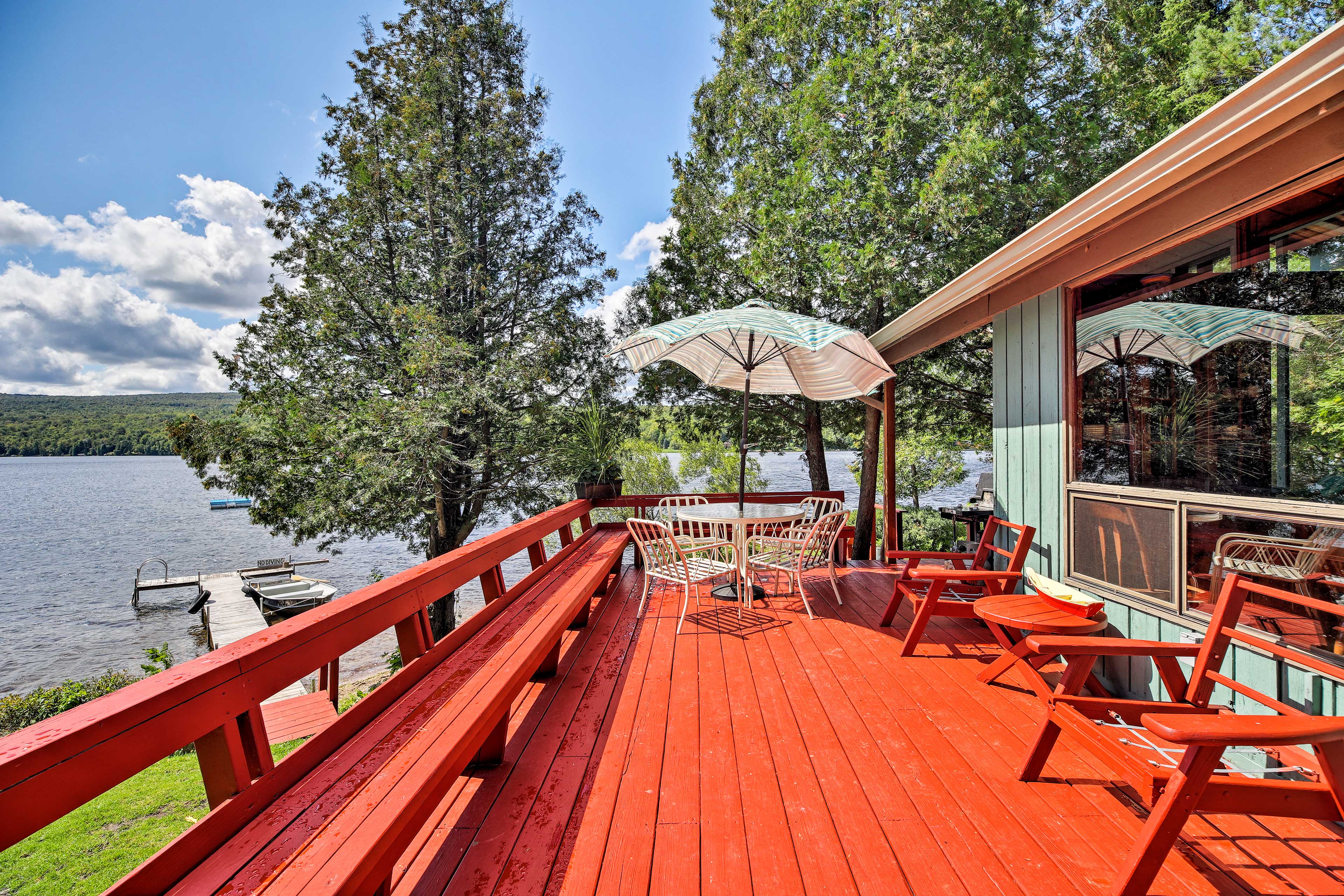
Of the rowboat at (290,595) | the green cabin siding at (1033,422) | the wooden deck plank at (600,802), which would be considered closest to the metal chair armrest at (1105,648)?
the green cabin siding at (1033,422)

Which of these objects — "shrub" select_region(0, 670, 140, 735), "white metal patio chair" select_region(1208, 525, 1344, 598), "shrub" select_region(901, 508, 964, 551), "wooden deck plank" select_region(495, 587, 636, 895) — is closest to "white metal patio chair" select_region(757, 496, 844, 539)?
"wooden deck plank" select_region(495, 587, 636, 895)

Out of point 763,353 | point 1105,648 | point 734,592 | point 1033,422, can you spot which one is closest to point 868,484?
point 763,353

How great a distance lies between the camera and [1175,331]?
105 inches

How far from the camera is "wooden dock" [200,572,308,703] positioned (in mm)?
13586

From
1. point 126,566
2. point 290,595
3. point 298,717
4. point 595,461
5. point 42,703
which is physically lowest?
point 126,566

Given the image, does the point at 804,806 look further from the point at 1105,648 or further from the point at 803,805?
the point at 1105,648

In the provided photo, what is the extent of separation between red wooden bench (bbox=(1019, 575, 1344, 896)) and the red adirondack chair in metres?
0.96

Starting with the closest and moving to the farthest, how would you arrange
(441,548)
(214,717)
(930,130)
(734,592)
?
(214,717) → (734,592) → (930,130) → (441,548)

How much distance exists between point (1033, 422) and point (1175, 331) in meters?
1.07

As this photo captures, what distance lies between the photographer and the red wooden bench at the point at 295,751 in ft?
3.17

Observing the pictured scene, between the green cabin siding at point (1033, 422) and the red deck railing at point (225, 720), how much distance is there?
137 inches

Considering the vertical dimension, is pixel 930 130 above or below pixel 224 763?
above

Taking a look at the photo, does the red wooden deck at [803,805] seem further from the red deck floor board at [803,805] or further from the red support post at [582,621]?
the red support post at [582,621]

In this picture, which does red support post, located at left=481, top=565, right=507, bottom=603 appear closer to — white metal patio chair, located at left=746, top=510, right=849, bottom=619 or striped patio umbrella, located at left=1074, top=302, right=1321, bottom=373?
white metal patio chair, located at left=746, top=510, right=849, bottom=619
